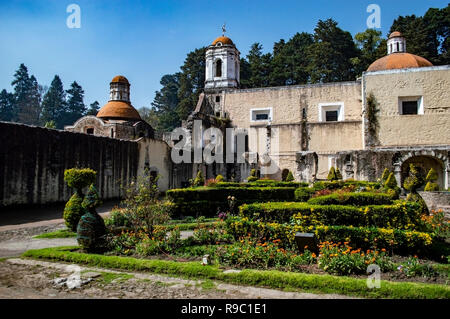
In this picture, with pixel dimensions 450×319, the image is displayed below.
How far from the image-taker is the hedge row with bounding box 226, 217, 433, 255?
6215 millimetres

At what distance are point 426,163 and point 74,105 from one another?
55295mm

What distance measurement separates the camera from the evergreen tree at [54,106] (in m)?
54.1

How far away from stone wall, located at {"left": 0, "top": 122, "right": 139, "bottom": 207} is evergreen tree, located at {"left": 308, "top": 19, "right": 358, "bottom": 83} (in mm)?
28074

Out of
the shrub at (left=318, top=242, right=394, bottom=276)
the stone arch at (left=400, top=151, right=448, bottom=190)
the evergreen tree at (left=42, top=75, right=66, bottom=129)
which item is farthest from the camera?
the evergreen tree at (left=42, top=75, right=66, bottom=129)

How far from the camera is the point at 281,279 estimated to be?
4.65 m

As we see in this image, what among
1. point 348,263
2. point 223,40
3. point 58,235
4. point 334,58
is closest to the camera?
point 348,263

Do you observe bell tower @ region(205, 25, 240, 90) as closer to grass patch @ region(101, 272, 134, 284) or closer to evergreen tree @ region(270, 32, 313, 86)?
evergreen tree @ region(270, 32, 313, 86)

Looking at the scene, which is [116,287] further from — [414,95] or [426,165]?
[414,95]

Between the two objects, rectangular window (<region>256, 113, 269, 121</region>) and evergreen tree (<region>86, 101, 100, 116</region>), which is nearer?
rectangular window (<region>256, 113, 269, 121</region>)

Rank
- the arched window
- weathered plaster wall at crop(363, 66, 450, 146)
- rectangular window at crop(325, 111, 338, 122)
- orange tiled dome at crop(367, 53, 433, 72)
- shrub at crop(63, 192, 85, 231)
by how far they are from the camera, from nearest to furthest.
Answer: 1. shrub at crop(63, 192, 85, 231)
2. weathered plaster wall at crop(363, 66, 450, 146)
3. orange tiled dome at crop(367, 53, 433, 72)
4. rectangular window at crop(325, 111, 338, 122)
5. the arched window

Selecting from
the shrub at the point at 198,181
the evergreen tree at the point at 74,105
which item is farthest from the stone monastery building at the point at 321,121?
the evergreen tree at the point at 74,105

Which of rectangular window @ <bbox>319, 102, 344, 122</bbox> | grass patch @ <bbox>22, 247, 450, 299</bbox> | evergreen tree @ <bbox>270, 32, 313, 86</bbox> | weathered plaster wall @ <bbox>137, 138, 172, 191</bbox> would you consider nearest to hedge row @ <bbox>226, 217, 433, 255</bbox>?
grass patch @ <bbox>22, 247, 450, 299</bbox>

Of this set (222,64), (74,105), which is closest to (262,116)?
(222,64)
